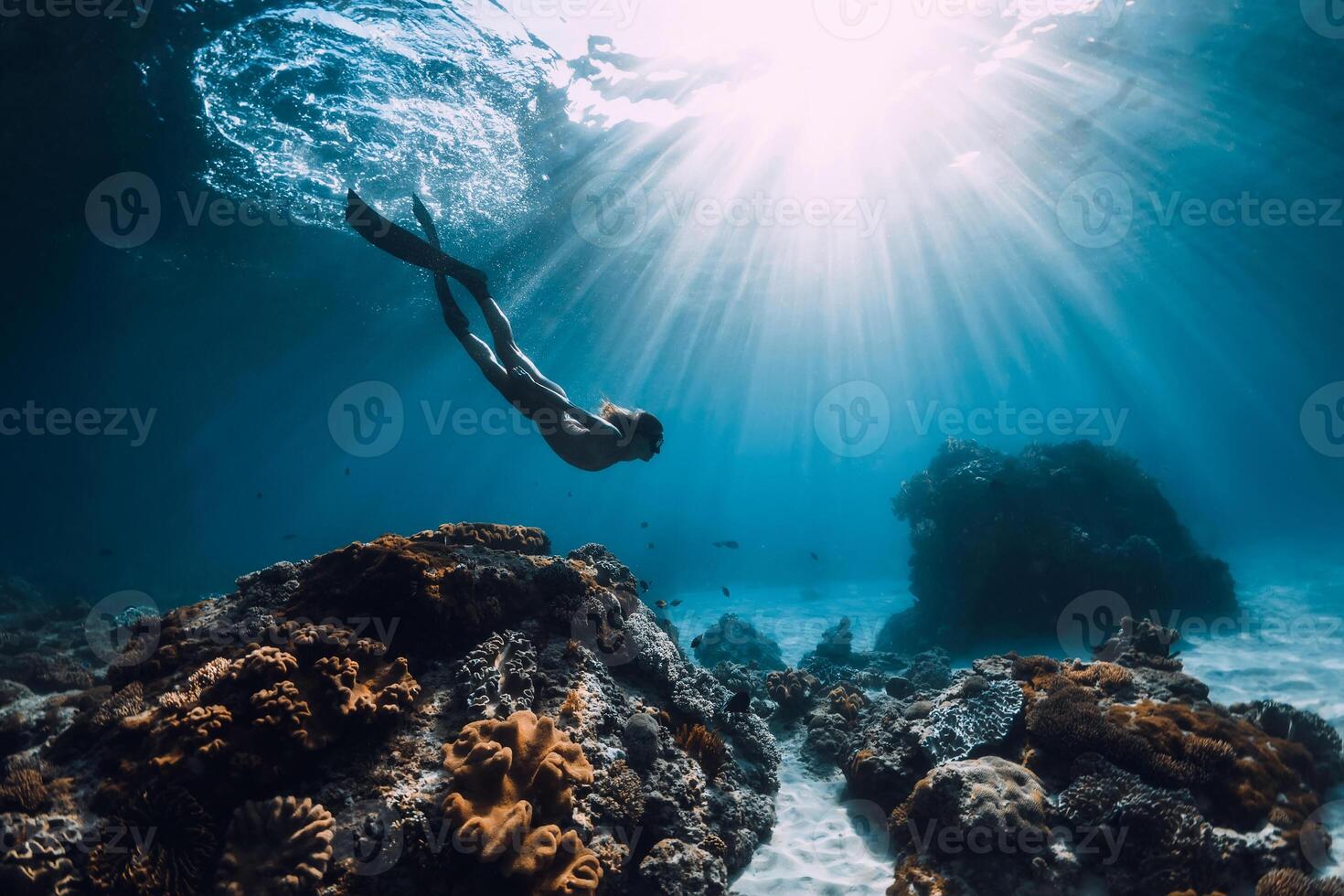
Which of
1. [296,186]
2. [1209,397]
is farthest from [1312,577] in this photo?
[1209,397]

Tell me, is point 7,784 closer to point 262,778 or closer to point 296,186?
point 262,778

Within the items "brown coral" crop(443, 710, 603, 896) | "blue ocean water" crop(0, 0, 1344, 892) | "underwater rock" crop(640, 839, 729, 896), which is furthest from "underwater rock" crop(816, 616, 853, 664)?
"brown coral" crop(443, 710, 603, 896)

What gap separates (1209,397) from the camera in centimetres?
8081

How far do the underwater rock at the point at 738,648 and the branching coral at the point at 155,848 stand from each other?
14.5m

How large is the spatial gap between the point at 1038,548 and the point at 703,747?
1338cm

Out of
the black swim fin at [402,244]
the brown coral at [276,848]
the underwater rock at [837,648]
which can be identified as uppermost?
the black swim fin at [402,244]

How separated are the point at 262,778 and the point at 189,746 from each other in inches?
21.3

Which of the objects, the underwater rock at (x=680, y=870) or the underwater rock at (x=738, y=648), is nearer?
the underwater rock at (x=680, y=870)

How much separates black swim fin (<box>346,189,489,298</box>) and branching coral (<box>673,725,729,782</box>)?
6.09 metres

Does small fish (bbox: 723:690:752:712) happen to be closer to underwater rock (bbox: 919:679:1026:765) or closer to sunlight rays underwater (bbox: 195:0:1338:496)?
underwater rock (bbox: 919:679:1026:765)

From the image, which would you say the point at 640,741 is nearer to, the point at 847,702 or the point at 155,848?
the point at 155,848

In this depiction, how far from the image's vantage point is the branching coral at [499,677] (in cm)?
487

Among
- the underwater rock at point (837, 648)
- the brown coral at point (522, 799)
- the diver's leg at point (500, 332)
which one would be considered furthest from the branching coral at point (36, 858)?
the underwater rock at point (837, 648)

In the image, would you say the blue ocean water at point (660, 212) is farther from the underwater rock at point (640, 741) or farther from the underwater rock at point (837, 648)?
the underwater rock at point (837, 648)
